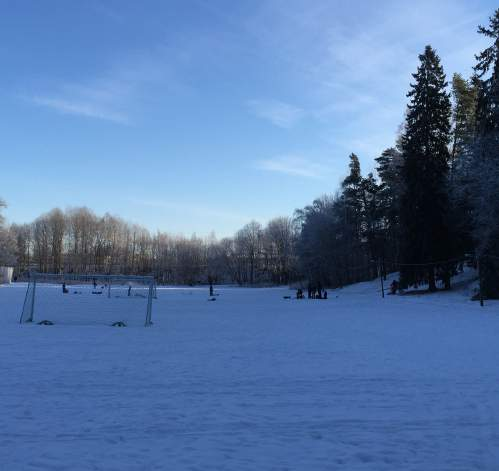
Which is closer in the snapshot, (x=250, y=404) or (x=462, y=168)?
(x=250, y=404)

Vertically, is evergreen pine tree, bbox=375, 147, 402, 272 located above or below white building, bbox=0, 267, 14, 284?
above

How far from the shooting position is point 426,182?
3650 cm

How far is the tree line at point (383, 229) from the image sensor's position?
96.6 ft

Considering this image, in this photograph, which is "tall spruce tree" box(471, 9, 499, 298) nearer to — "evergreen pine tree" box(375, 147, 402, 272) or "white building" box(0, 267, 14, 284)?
"evergreen pine tree" box(375, 147, 402, 272)

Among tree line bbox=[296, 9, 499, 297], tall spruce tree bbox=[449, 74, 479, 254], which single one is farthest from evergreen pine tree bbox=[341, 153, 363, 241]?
tall spruce tree bbox=[449, 74, 479, 254]

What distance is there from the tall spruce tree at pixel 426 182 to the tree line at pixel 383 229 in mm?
79

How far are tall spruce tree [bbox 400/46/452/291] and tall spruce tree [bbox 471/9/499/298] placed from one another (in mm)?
5487

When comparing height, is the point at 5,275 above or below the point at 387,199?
below

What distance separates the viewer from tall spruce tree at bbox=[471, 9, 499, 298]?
26.4 m

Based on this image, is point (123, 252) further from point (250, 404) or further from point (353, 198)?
point (250, 404)

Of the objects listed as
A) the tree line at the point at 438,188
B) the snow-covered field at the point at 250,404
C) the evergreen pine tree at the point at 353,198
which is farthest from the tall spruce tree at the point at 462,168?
the snow-covered field at the point at 250,404

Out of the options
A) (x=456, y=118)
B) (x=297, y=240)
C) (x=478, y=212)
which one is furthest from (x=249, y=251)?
(x=478, y=212)

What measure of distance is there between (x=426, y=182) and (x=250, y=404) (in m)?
33.1

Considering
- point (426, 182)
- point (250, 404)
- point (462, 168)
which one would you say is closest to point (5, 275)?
point (426, 182)
